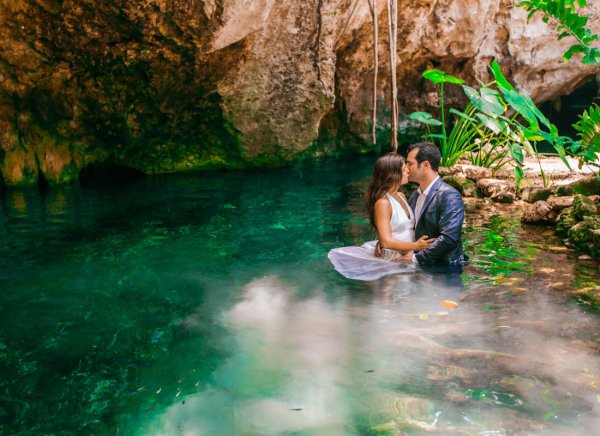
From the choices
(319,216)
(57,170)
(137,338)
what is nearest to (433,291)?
(137,338)

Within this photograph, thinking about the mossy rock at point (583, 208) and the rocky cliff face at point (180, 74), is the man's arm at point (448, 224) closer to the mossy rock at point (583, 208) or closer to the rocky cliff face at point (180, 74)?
the mossy rock at point (583, 208)

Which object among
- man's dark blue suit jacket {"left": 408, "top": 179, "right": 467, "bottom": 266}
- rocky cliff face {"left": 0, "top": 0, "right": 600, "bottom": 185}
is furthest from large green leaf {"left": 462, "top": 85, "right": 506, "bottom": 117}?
rocky cliff face {"left": 0, "top": 0, "right": 600, "bottom": 185}

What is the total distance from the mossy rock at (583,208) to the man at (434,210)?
209 cm

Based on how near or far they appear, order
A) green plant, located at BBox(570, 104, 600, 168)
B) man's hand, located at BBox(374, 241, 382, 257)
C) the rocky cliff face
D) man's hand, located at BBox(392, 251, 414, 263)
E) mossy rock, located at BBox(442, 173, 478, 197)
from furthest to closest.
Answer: the rocky cliff face, mossy rock, located at BBox(442, 173, 478, 197), green plant, located at BBox(570, 104, 600, 168), man's hand, located at BBox(374, 241, 382, 257), man's hand, located at BBox(392, 251, 414, 263)

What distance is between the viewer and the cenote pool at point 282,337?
10.0 ft

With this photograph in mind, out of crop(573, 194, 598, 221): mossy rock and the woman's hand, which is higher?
crop(573, 194, 598, 221): mossy rock

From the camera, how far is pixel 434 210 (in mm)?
5000

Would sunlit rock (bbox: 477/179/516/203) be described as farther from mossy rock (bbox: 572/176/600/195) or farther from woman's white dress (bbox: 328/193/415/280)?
woman's white dress (bbox: 328/193/415/280)

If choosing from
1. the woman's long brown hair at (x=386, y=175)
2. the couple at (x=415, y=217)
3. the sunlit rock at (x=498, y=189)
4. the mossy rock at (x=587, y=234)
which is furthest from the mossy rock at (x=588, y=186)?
the woman's long brown hair at (x=386, y=175)

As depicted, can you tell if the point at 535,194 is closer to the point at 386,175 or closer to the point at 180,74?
the point at 386,175

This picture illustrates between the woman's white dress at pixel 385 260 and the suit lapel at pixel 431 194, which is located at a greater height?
the suit lapel at pixel 431 194

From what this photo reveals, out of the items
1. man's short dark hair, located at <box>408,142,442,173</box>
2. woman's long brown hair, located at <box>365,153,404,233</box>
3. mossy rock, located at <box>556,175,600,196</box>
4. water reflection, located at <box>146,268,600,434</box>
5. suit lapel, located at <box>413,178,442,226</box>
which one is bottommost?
water reflection, located at <box>146,268,600,434</box>

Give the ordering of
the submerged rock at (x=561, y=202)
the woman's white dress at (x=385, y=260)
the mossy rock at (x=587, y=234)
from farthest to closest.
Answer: the submerged rock at (x=561, y=202)
the mossy rock at (x=587, y=234)
the woman's white dress at (x=385, y=260)

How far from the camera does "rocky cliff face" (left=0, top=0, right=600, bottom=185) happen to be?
9461 millimetres
